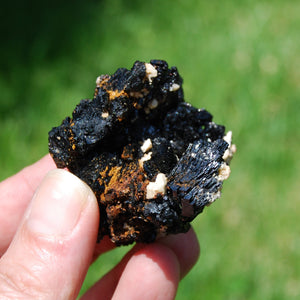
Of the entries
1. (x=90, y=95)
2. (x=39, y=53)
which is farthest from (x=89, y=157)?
(x=39, y=53)

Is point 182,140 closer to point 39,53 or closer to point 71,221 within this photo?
point 71,221

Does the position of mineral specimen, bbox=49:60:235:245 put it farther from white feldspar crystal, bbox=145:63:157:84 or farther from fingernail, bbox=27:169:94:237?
fingernail, bbox=27:169:94:237

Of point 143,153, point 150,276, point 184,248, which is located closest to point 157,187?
point 143,153

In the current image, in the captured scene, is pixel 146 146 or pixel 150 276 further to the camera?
pixel 150 276

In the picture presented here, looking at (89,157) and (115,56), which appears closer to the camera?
(89,157)

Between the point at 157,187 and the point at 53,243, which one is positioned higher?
the point at 157,187

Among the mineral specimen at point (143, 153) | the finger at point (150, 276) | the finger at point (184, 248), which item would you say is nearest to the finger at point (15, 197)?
the mineral specimen at point (143, 153)

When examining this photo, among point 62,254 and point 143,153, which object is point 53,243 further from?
point 143,153
